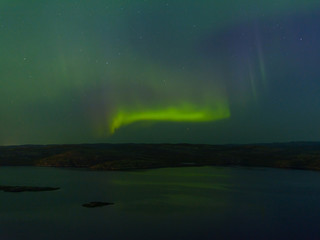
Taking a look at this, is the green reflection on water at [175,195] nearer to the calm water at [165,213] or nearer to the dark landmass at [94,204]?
the calm water at [165,213]

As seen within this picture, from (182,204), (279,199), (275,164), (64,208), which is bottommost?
(275,164)

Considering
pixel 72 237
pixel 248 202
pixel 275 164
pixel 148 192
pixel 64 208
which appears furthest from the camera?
pixel 275 164

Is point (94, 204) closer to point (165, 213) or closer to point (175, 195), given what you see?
point (165, 213)

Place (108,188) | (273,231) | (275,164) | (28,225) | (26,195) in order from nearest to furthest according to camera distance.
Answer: (273,231) → (28,225) → (26,195) → (108,188) → (275,164)

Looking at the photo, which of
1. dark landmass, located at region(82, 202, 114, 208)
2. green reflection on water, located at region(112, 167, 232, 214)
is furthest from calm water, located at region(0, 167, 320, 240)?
dark landmass, located at region(82, 202, 114, 208)

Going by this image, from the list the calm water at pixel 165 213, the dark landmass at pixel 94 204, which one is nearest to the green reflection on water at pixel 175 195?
the calm water at pixel 165 213

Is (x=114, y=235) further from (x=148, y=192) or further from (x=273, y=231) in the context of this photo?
(x=148, y=192)

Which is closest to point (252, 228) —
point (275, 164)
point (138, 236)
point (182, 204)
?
point (138, 236)

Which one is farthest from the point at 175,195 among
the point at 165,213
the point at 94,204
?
the point at 165,213
